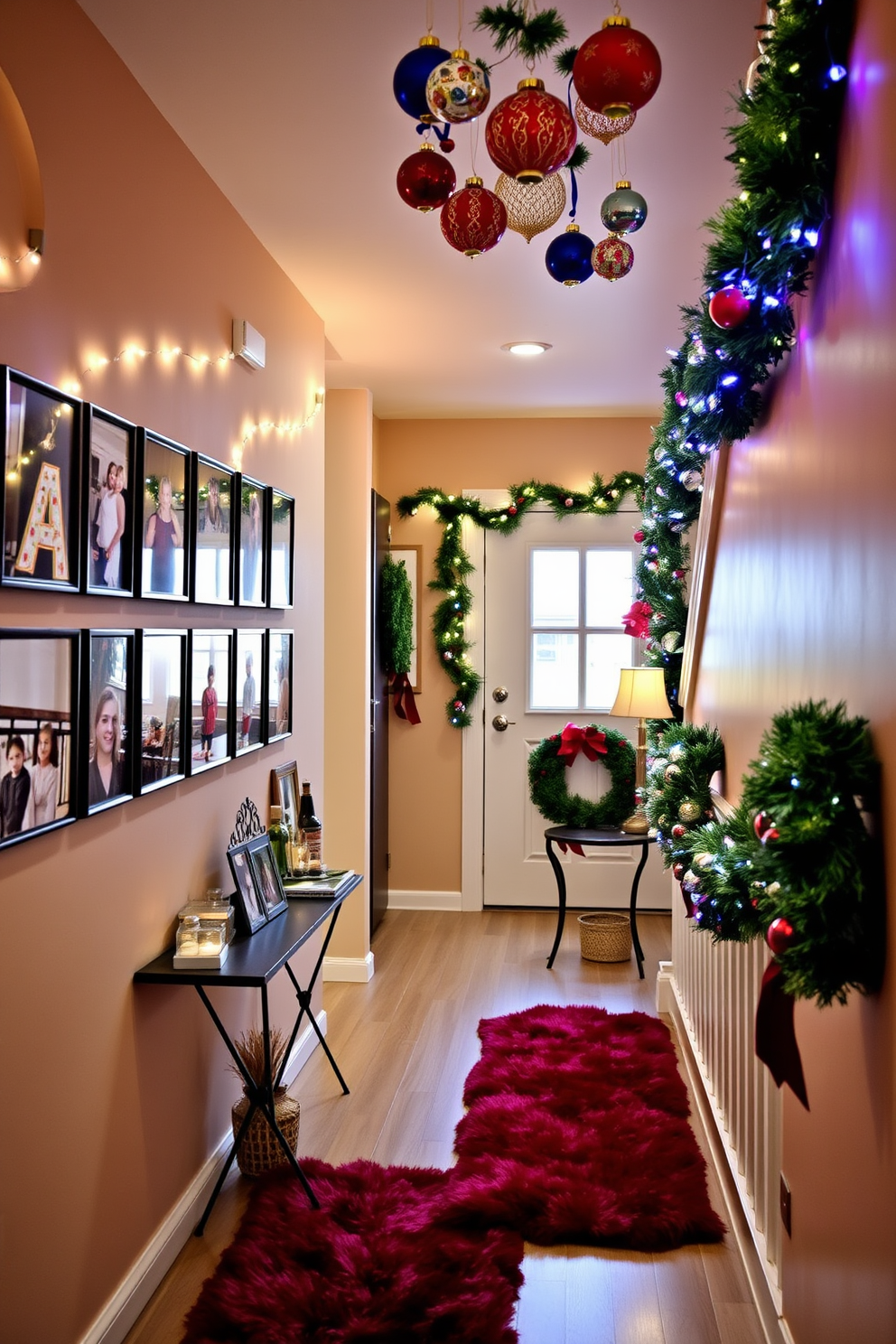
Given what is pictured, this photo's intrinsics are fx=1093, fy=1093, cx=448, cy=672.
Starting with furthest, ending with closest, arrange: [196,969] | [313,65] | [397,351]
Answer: [397,351] < [196,969] < [313,65]

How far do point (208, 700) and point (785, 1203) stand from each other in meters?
1.70

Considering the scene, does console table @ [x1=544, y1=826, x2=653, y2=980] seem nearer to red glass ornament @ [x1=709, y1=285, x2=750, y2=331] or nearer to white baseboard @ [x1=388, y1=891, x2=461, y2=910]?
white baseboard @ [x1=388, y1=891, x2=461, y2=910]

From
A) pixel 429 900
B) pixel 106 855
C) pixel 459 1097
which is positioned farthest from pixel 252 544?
pixel 429 900

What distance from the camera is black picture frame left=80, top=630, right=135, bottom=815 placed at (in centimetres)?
204

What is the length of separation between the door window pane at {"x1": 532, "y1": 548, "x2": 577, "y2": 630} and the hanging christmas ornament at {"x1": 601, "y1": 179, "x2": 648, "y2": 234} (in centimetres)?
397

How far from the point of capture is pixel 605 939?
4805 millimetres

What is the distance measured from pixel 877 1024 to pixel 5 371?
1.56 metres

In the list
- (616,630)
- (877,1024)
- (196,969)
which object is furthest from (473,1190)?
(616,630)

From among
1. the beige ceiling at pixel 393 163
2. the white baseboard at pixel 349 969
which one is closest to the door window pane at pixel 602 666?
the beige ceiling at pixel 393 163

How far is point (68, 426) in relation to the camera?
6.42 feet

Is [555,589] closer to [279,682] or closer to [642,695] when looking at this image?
[642,695]

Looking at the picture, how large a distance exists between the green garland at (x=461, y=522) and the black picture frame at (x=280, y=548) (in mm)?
2179

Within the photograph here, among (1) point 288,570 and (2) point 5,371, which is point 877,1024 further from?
(1) point 288,570

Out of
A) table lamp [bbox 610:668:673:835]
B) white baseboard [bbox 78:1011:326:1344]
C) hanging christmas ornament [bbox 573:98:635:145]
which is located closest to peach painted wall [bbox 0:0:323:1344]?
white baseboard [bbox 78:1011:326:1344]
